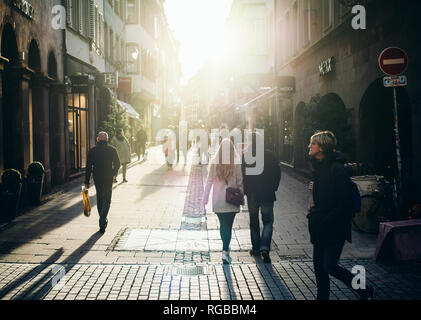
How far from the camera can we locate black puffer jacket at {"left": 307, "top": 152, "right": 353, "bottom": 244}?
14.6 feet

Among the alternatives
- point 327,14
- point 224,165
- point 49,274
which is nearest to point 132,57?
point 327,14

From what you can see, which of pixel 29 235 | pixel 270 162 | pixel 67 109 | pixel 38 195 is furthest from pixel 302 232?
pixel 67 109

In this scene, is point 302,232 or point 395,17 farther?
point 395,17

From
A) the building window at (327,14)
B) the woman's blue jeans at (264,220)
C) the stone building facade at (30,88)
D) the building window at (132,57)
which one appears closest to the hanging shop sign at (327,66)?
the building window at (327,14)

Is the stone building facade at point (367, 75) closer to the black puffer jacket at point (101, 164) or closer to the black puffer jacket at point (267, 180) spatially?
the black puffer jacket at point (267, 180)

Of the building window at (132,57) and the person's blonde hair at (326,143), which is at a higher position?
the building window at (132,57)

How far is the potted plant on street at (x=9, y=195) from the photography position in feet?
30.2

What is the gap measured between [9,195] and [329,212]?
23.3ft

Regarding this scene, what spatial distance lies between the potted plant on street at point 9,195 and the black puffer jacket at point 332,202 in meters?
6.89

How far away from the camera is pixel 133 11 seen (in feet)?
107

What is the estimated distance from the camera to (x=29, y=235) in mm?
8117

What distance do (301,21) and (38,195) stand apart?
507 inches

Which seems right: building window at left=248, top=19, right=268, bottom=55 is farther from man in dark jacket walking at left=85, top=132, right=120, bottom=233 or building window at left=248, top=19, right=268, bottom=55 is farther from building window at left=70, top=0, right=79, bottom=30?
man in dark jacket walking at left=85, top=132, right=120, bottom=233
